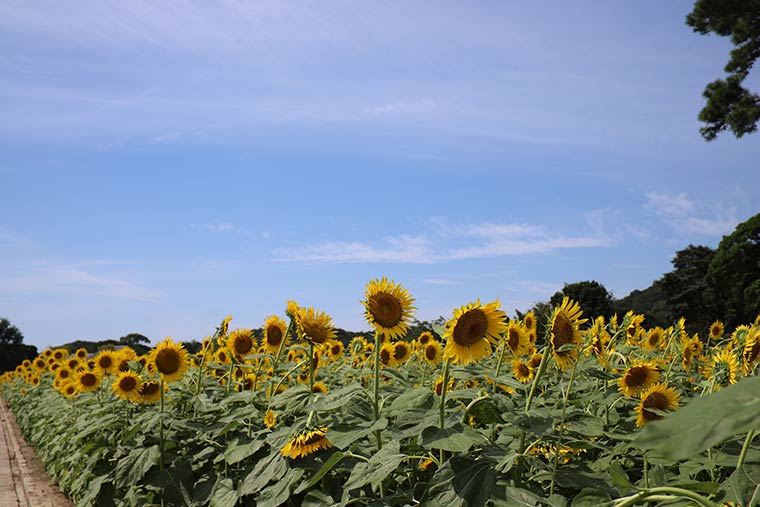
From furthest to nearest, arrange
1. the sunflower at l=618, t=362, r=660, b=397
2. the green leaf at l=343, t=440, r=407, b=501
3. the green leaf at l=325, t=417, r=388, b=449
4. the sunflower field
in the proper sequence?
the sunflower at l=618, t=362, r=660, b=397
the green leaf at l=325, t=417, r=388, b=449
the green leaf at l=343, t=440, r=407, b=501
the sunflower field

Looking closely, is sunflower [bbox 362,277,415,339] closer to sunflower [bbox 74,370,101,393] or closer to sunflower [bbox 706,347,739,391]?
sunflower [bbox 706,347,739,391]

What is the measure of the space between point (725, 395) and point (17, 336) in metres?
46.5

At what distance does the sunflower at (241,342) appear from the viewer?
176 inches

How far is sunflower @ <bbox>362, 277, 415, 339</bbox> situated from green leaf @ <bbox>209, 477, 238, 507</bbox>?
3.21ft

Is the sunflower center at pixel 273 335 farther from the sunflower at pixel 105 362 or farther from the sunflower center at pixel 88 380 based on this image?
the sunflower center at pixel 88 380

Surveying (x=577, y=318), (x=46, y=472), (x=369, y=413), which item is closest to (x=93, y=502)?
(x=369, y=413)

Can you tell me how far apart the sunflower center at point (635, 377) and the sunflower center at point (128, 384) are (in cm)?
324

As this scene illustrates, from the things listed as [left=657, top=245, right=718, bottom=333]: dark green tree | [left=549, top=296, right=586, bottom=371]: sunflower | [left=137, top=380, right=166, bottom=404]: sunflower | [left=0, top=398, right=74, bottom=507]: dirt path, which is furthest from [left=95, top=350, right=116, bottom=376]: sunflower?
[left=657, top=245, right=718, bottom=333]: dark green tree

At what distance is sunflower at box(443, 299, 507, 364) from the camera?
7.32 ft

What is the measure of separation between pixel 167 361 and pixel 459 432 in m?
2.84

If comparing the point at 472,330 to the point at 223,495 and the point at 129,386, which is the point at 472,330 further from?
the point at 129,386

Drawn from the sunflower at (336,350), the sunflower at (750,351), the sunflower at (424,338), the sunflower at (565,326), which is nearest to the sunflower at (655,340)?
the sunflower at (424,338)

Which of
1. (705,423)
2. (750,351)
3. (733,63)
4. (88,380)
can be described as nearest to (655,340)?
(750,351)

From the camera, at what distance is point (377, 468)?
2055mm
